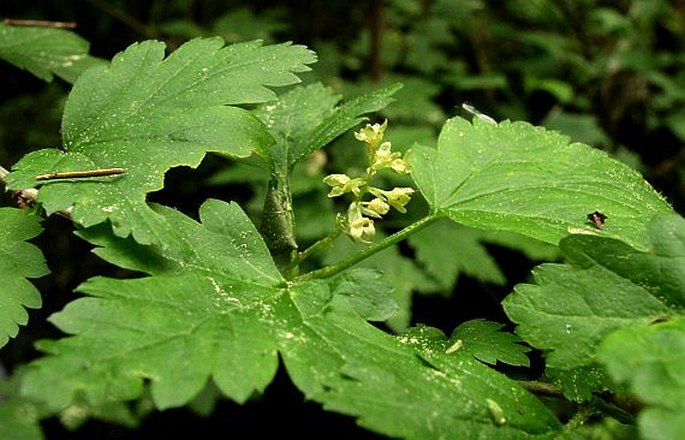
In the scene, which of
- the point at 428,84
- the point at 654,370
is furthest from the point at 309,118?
the point at 428,84

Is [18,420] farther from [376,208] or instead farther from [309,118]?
[376,208]

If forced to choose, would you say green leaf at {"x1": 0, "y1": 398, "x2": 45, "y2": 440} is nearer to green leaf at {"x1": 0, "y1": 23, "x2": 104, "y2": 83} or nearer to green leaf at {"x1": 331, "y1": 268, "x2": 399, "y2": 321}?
green leaf at {"x1": 0, "y1": 23, "x2": 104, "y2": 83}

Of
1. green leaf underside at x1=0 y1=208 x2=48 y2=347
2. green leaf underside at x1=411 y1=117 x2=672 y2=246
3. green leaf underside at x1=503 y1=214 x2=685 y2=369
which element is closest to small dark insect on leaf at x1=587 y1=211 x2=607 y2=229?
green leaf underside at x1=411 y1=117 x2=672 y2=246

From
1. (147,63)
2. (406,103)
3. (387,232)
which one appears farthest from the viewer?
(406,103)

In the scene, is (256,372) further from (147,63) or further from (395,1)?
(395,1)

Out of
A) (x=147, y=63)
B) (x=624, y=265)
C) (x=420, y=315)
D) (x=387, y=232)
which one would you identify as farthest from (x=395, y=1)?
(x=624, y=265)

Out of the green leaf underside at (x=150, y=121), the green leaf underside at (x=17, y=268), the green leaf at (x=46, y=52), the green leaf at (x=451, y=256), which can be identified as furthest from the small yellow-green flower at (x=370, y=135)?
the green leaf at (x=451, y=256)

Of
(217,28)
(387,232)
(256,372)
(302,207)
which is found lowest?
(387,232)
